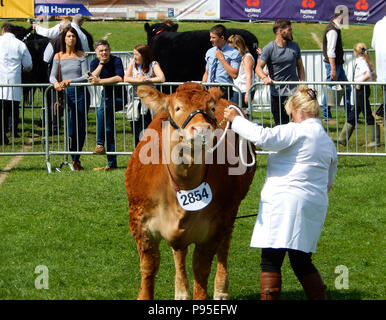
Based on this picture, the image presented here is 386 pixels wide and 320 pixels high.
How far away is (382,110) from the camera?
1342cm

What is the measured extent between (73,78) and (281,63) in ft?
10.8

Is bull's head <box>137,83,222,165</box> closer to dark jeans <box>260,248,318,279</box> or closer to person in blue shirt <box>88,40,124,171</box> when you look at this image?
dark jeans <box>260,248,318,279</box>

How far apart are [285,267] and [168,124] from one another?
2467 millimetres

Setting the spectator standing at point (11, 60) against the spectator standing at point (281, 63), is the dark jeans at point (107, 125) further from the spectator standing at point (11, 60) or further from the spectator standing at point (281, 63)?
the spectator standing at point (281, 63)

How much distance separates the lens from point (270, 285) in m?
5.96

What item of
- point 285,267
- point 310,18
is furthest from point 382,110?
point 310,18

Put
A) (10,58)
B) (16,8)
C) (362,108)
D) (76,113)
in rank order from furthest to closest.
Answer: (16,8)
(362,108)
(10,58)
(76,113)

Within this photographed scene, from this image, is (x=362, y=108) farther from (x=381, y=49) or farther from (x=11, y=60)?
(x=11, y=60)

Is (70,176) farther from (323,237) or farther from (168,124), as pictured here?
(168,124)

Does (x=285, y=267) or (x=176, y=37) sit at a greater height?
(x=176, y=37)

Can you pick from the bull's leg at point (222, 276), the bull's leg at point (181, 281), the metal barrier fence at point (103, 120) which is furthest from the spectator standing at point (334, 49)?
the bull's leg at point (181, 281)

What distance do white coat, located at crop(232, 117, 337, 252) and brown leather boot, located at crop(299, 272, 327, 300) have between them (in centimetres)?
21

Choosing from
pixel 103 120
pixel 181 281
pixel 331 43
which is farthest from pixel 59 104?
pixel 181 281

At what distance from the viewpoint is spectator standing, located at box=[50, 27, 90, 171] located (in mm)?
12617
